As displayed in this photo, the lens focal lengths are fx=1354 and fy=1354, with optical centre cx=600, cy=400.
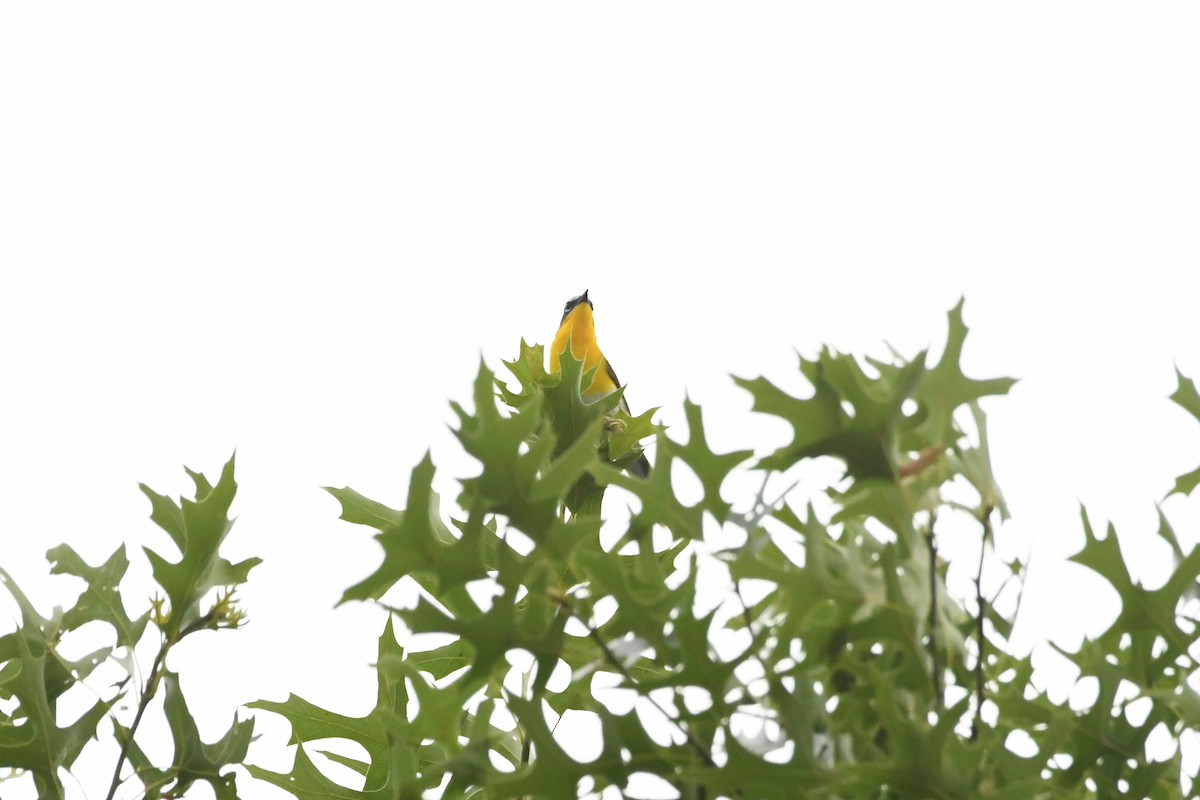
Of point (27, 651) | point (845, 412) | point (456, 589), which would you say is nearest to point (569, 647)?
point (456, 589)

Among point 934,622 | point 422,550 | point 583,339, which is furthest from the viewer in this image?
point 583,339

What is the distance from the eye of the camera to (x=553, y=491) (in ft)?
6.51

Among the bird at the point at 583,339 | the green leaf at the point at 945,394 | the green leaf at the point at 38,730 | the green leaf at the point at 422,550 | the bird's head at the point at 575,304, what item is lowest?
the green leaf at the point at 422,550

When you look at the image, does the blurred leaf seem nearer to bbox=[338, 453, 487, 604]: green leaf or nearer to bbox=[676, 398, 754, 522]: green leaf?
bbox=[338, 453, 487, 604]: green leaf

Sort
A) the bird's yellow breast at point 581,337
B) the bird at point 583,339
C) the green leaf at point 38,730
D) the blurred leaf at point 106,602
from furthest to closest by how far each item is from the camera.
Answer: the bird's yellow breast at point 581,337
the bird at point 583,339
the blurred leaf at point 106,602
the green leaf at point 38,730

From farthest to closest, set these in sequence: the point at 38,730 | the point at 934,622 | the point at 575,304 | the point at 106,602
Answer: the point at 575,304 < the point at 106,602 < the point at 38,730 < the point at 934,622

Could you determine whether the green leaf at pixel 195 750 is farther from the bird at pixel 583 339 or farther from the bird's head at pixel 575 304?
the bird's head at pixel 575 304

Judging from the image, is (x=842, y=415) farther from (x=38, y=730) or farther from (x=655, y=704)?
(x=38, y=730)

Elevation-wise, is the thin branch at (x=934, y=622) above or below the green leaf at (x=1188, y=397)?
below

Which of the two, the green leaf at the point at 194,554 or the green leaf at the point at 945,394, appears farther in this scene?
the green leaf at the point at 194,554

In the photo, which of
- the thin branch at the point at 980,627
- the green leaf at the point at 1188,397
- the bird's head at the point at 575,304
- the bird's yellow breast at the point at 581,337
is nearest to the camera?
the thin branch at the point at 980,627

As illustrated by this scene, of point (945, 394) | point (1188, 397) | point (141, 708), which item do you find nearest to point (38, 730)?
point (141, 708)

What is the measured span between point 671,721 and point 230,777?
1.34 metres

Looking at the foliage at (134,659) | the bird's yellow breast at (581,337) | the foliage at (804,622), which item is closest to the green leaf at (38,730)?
the foliage at (134,659)
